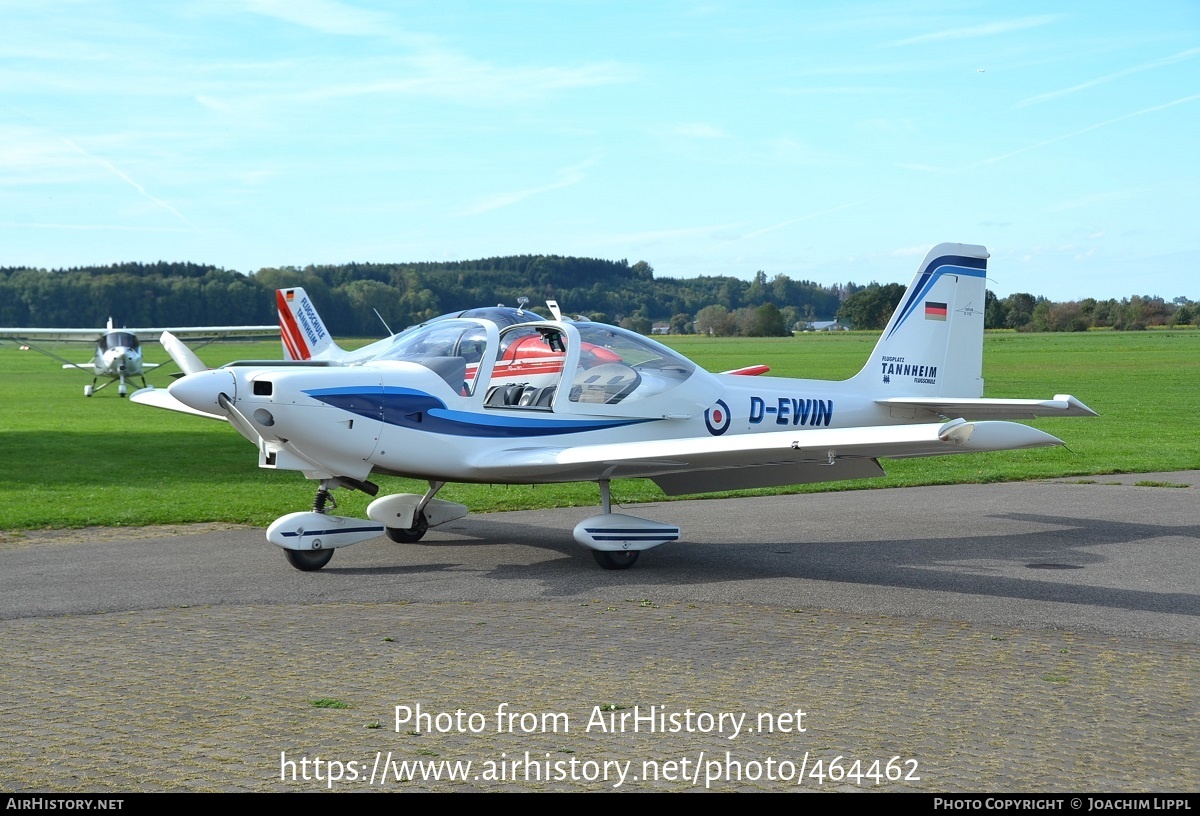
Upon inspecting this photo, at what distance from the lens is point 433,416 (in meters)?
9.16

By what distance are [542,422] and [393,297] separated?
8483 centimetres

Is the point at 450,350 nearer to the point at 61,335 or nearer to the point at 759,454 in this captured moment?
the point at 759,454

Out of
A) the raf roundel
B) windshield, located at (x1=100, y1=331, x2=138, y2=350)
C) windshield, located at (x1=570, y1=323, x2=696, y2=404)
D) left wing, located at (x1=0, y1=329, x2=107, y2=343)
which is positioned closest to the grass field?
the raf roundel

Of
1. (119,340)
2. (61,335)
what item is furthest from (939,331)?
(61,335)

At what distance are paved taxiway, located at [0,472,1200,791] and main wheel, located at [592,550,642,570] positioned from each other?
0.25 feet

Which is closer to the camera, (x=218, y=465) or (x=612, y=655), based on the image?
(x=612, y=655)

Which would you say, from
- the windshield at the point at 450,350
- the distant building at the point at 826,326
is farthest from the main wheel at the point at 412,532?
the distant building at the point at 826,326

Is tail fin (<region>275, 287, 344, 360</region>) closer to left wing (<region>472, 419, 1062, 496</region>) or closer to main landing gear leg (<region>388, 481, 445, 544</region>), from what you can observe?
main landing gear leg (<region>388, 481, 445, 544</region>)

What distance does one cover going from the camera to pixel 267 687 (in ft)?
18.4

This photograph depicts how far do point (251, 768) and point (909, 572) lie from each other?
5.81 m

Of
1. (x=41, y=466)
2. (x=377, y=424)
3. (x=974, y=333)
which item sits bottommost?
(x=41, y=466)

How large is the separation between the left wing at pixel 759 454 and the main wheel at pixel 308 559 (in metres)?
1.35
